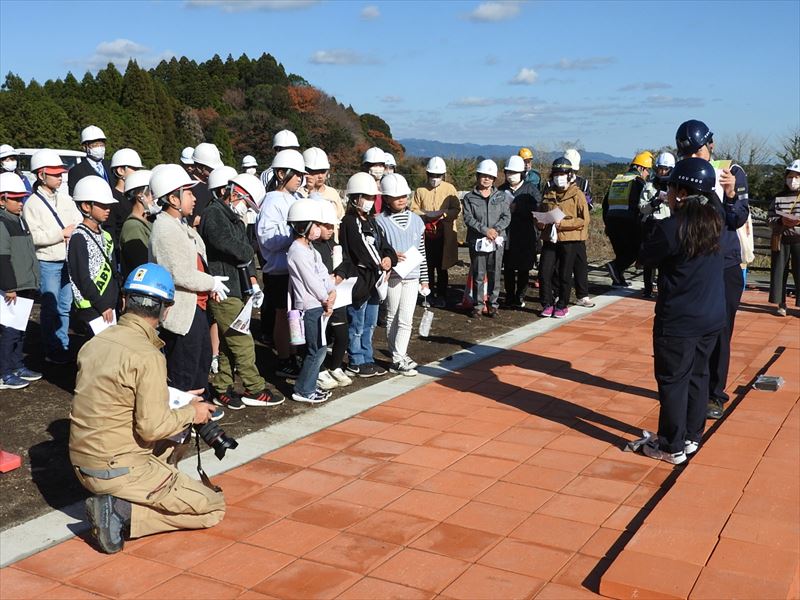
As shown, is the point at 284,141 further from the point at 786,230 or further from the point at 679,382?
the point at 786,230

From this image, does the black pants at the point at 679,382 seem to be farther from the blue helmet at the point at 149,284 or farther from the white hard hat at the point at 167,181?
the white hard hat at the point at 167,181

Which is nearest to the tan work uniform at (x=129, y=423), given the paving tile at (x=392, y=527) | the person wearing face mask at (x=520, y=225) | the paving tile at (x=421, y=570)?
the paving tile at (x=392, y=527)

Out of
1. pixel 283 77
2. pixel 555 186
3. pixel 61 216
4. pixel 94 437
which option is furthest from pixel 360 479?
pixel 283 77

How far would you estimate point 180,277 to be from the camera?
5758mm

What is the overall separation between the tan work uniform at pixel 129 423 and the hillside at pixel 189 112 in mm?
30500

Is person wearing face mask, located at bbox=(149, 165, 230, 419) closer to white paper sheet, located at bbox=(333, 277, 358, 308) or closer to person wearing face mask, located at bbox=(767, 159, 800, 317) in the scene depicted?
white paper sheet, located at bbox=(333, 277, 358, 308)

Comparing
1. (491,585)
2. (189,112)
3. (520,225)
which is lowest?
(491,585)

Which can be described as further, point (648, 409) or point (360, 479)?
point (648, 409)

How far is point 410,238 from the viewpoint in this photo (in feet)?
25.8

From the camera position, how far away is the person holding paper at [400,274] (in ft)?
25.2

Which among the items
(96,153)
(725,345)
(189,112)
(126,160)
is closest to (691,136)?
(725,345)

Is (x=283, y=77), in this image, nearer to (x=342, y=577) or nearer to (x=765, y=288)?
(x=765, y=288)

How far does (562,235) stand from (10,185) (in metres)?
6.15

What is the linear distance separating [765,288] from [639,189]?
98.8 inches
